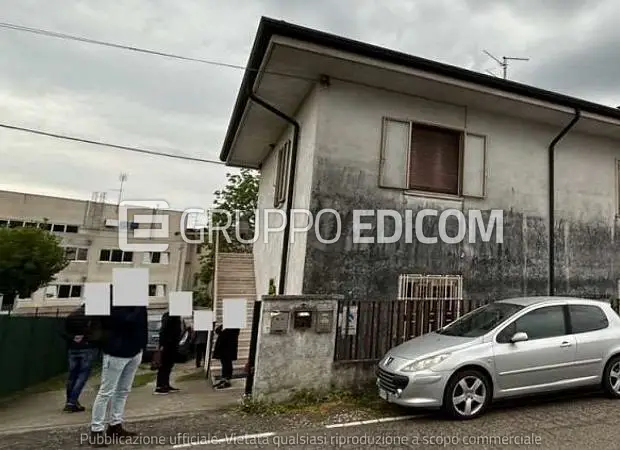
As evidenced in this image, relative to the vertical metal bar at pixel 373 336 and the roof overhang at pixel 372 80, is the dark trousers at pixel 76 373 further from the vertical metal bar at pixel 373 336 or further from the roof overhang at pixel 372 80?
the roof overhang at pixel 372 80

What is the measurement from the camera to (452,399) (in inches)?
199

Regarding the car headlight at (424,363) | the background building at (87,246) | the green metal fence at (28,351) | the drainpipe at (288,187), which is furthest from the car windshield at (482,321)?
the background building at (87,246)

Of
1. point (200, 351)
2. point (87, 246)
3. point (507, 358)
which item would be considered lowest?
point (200, 351)

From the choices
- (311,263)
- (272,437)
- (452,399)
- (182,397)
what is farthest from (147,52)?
(452,399)

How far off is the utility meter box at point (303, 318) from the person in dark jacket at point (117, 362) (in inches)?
86.5

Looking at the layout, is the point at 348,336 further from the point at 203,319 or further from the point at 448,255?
the point at 203,319

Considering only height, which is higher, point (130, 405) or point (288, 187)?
point (288, 187)

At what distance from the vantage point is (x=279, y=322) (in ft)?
19.9

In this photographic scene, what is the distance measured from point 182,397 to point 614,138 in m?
11.1

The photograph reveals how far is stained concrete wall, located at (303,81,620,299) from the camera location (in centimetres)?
752

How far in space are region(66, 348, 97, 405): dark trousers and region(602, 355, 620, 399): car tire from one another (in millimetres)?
7579

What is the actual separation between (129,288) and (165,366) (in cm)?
340

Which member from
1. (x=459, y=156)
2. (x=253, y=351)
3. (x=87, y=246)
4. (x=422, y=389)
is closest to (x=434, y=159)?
(x=459, y=156)

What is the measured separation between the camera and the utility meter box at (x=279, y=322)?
6.02 metres
